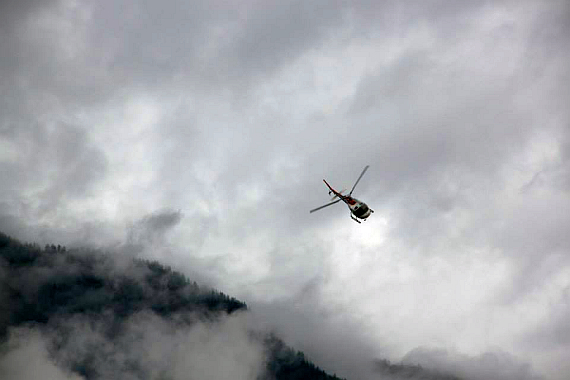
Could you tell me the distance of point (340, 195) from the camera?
136 m

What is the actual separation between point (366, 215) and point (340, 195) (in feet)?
25.8

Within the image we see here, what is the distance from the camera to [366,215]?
135000 millimetres
